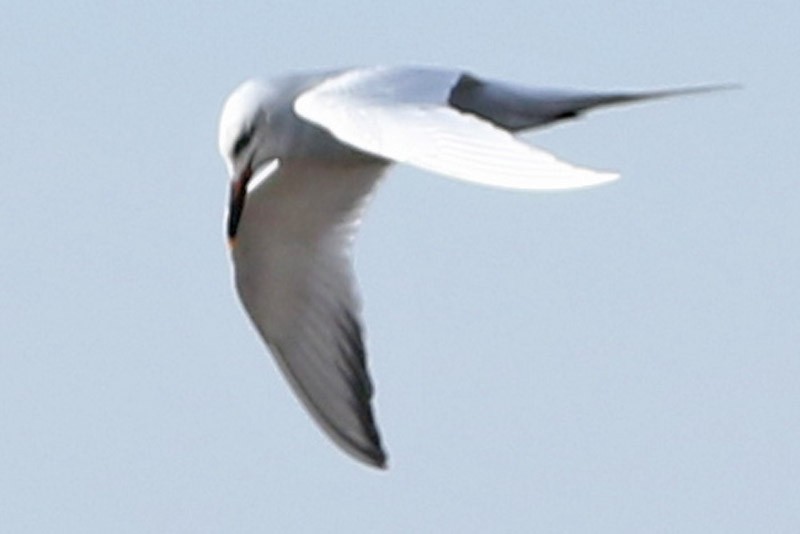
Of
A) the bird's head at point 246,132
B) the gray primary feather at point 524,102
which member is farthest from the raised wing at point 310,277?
the gray primary feather at point 524,102

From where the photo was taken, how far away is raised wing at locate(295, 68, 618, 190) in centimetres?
812

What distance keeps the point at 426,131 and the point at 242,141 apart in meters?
2.82

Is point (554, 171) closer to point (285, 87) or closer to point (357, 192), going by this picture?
point (285, 87)

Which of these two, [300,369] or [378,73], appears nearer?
[378,73]

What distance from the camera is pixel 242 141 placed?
39.4 feet

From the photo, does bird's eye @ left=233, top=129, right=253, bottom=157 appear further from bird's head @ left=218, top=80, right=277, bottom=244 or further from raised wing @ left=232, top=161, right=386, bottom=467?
raised wing @ left=232, top=161, right=386, bottom=467

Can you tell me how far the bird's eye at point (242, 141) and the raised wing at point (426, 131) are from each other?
690 millimetres

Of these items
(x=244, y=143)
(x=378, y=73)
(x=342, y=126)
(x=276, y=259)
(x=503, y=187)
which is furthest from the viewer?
(x=276, y=259)

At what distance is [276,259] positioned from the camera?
1282 centimetres

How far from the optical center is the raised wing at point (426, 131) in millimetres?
8125

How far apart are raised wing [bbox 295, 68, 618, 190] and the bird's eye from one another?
0.69m

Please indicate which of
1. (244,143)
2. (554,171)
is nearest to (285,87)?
(244,143)

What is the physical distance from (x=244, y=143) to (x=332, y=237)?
1010mm

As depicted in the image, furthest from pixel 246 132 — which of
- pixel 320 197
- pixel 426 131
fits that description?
pixel 426 131
